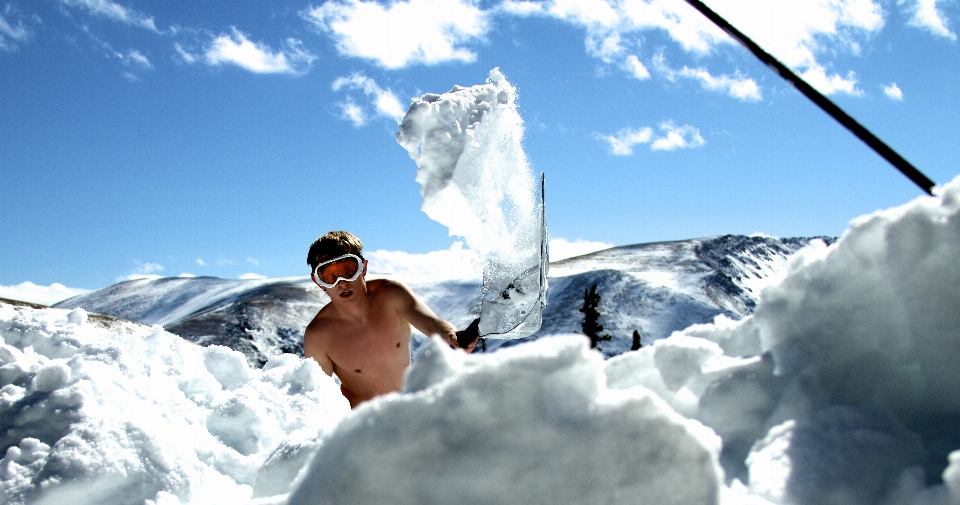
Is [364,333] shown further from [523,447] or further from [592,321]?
[592,321]

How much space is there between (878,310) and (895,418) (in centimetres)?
16

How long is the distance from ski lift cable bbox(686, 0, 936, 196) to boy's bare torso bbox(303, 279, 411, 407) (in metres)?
2.45

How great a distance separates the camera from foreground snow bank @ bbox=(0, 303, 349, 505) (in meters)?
1.60

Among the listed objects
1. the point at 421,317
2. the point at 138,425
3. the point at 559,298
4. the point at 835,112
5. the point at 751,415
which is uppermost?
the point at 559,298

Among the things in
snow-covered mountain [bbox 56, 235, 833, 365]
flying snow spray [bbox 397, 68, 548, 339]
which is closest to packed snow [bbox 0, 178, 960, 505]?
flying snow spray [bbox 397, 68, 548, 339]

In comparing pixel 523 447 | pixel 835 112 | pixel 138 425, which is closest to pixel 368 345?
pixel 138 425

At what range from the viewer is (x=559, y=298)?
24.7m

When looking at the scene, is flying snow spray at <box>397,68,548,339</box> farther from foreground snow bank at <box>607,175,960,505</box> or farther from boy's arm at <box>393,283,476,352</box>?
foreground snow bank at <box>607,175,960,505</box>

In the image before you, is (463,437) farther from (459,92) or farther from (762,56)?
(459,92)

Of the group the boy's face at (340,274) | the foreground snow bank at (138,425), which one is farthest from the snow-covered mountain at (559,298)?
the foreground snow bank at (138,425)

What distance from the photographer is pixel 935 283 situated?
0.95 meters

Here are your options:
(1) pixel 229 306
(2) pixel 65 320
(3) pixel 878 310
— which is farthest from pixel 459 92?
(1) pixel 229 306

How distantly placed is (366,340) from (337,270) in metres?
0.46

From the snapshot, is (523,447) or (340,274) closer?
(523,447)
